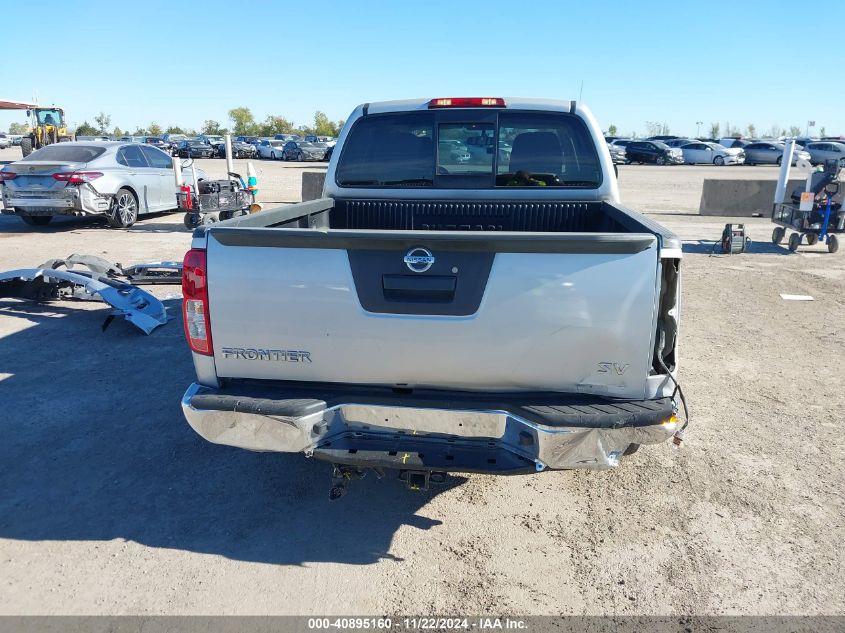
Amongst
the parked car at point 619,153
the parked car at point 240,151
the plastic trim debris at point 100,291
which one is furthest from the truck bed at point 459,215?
the parked car at point 240,151

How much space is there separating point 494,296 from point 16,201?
486 inches

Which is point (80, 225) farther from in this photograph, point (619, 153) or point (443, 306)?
point (619, 153)

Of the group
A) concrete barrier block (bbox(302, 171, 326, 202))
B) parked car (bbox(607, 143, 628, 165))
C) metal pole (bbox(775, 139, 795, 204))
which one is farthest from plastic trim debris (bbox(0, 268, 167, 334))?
parked car (bbox(607, 143, 628, 165))

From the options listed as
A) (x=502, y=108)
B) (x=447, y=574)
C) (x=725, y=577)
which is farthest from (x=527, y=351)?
(x=502, y=108)

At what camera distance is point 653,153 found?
4006cm

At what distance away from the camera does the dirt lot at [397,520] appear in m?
2.88

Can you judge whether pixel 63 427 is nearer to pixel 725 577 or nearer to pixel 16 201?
pixel 725 577

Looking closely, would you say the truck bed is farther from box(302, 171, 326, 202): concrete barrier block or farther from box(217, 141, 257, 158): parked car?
box(217, 141, 257, 158): parked car

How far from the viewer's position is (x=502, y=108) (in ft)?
15.1

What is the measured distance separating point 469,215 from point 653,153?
1563 inches

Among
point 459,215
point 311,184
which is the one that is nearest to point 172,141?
point 311,184

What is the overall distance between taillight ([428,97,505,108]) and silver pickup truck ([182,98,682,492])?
6.59 ft

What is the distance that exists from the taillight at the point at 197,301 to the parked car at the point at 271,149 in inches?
1761

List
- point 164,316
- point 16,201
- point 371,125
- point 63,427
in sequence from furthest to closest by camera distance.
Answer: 1. point 16,201
2. point 164,316
3. point 371,125
4. point 63,427
